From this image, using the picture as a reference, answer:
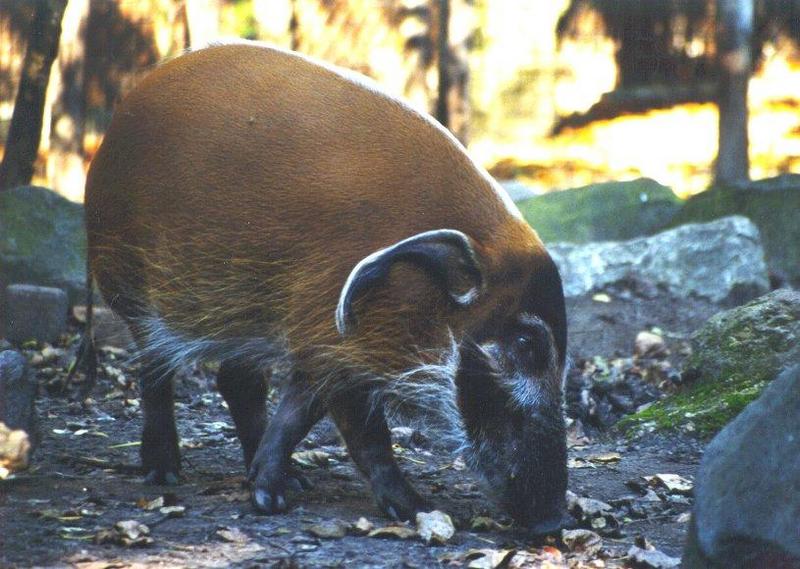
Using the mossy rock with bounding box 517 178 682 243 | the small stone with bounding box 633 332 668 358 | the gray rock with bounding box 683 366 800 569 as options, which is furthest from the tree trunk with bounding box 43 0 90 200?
the gray rock with bounding box 683 366 800 569

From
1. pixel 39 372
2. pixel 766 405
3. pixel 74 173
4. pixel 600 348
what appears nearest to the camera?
pixel 766 405

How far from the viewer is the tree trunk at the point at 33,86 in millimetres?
5664

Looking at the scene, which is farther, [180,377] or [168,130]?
[180,377]

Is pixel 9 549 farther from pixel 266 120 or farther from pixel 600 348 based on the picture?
pixel 600 348

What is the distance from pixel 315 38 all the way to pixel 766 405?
9.01m

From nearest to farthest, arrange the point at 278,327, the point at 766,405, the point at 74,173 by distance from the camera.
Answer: the point at 766,405 < the point at 278,327 < the point at 74,173

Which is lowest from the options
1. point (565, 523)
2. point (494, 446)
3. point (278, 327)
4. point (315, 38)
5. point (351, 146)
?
point (565, 523)

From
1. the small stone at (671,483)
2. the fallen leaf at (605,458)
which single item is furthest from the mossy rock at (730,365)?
the small stone at (671,483)

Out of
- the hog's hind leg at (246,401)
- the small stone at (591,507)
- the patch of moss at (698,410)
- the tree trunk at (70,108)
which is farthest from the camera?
the tree trunk at (70,108)

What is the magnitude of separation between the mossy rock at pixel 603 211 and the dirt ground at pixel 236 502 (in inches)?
132

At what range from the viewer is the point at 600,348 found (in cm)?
660

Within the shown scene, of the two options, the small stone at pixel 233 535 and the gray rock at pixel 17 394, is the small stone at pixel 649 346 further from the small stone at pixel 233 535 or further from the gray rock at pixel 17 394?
the gray rock at pixel 17 394

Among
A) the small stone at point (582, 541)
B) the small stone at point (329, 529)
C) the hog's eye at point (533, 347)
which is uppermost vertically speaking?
the hog's eye at point (533, 347)

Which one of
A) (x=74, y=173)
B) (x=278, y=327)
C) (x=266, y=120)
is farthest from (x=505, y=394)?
(x=74, y=173)
